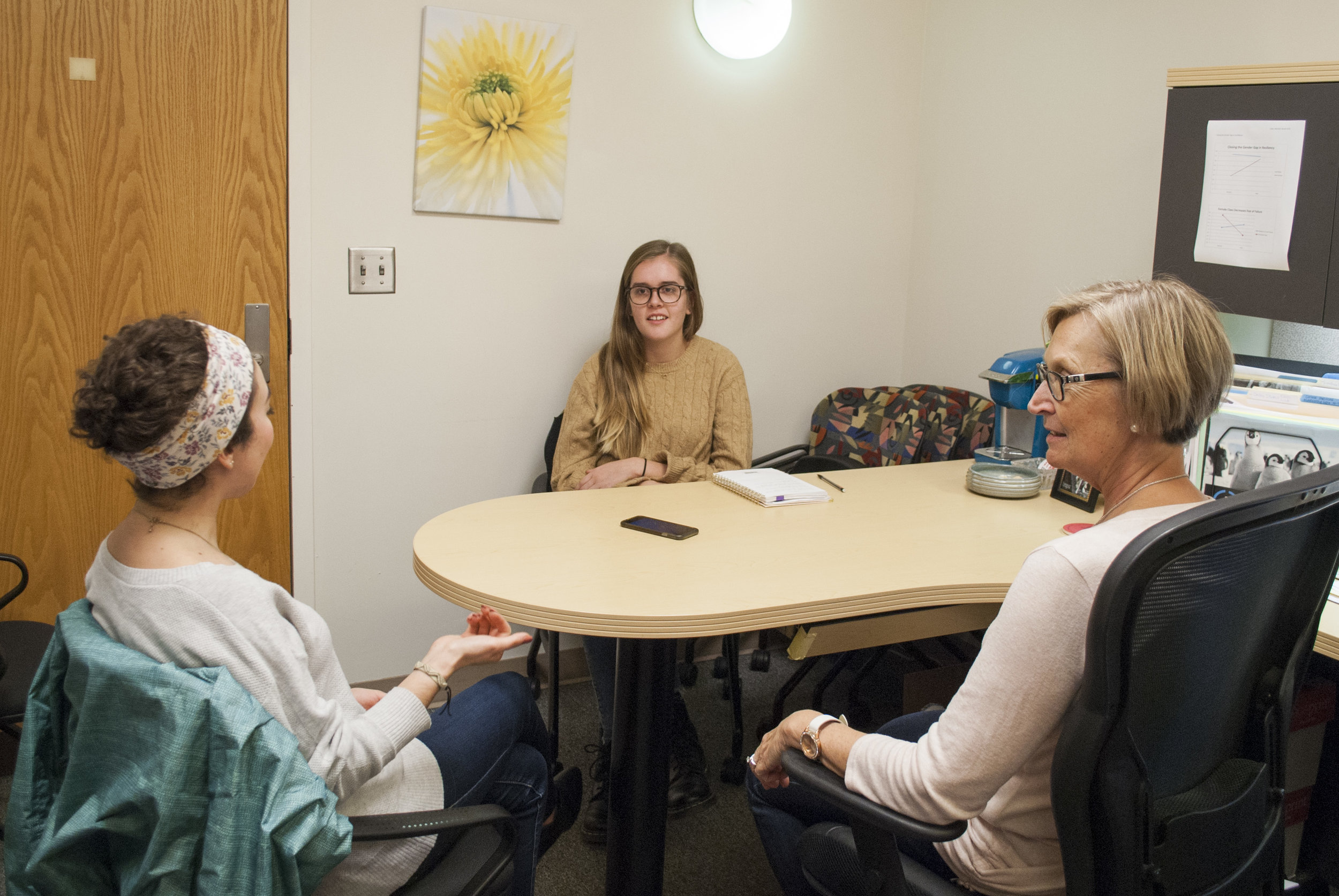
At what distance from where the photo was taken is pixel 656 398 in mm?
2814

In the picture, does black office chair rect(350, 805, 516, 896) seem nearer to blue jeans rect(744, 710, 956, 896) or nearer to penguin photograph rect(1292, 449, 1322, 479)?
blue jeans rect(744, 710, 956, 896)

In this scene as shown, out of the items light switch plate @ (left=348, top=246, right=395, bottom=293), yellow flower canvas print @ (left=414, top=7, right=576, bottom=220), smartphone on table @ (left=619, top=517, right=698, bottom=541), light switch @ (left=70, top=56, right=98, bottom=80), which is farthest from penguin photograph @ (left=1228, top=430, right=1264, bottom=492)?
light switch @ (left=70, top=56, right=98, bottom=80)

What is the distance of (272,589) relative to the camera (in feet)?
3.88

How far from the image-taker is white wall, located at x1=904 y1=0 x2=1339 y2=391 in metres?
2.56

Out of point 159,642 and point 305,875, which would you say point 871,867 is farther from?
point 159,642

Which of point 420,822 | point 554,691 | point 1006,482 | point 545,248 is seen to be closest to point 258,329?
point 545,248

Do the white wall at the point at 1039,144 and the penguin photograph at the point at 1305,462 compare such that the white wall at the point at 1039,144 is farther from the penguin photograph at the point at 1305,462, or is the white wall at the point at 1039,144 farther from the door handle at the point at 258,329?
the door handle at the point at 258,329

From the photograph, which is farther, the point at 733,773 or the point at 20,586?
the point at 733,773

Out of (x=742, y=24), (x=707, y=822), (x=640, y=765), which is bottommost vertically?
(x=707, y=822)

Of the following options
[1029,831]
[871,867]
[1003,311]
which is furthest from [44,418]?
[1003,311]

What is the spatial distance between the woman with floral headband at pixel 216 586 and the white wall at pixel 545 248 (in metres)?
1.56

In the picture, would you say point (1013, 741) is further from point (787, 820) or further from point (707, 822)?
point (707, 822)

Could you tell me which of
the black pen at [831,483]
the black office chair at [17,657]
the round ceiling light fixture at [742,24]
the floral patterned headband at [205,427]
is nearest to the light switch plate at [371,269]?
the black office chair at [17,657]

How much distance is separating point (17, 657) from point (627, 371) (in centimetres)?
161
